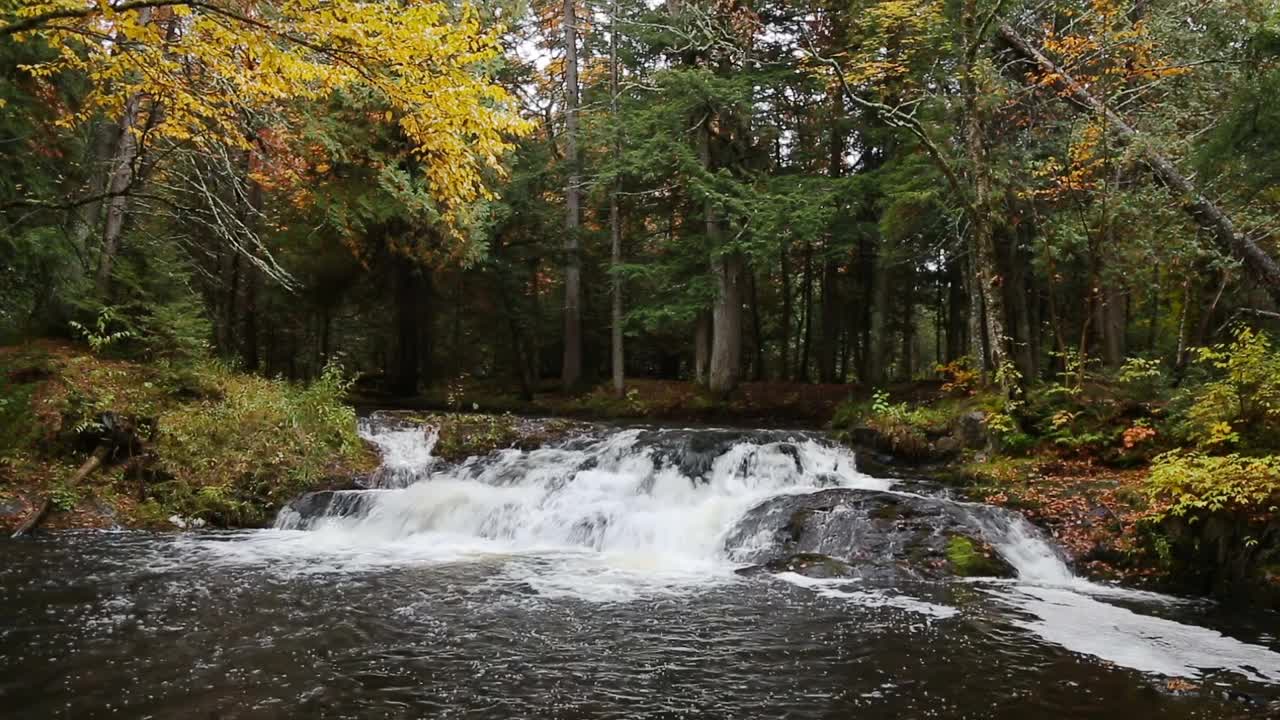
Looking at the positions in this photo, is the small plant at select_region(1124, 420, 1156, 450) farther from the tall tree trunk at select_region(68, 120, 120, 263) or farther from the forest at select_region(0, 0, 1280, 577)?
the tall tree trunk at select_region(68, 120, 120, 263)

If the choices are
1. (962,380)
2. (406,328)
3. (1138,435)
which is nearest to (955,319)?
(962,380)

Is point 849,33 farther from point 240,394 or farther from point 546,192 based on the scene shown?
point 240,394

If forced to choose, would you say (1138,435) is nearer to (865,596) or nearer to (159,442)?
(865,596)

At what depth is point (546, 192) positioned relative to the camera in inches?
822

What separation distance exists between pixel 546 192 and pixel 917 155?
1037cm

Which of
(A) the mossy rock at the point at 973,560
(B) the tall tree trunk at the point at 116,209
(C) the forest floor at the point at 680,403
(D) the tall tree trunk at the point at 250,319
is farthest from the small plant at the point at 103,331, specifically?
(A) the mossy rock at the point at 973,560

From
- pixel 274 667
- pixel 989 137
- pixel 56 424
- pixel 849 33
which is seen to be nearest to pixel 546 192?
pixel 849 33

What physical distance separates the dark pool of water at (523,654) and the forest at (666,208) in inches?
118

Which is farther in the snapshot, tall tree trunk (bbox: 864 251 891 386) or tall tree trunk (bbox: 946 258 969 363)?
tall tree trunk (bbox: 946 258 969 363)

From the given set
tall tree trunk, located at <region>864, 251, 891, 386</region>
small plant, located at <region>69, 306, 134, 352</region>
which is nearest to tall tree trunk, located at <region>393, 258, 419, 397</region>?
small plant, located at <region>69, 306, 134, 352</region>

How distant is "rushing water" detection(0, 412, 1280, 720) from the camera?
4.40 metres

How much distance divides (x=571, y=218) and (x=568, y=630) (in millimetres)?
15755

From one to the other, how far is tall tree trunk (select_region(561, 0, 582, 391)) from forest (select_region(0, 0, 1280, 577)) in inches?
4.8

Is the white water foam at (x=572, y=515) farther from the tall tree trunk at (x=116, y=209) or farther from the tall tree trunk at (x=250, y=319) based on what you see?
the tall tree trunk at (x=250, y=319)
